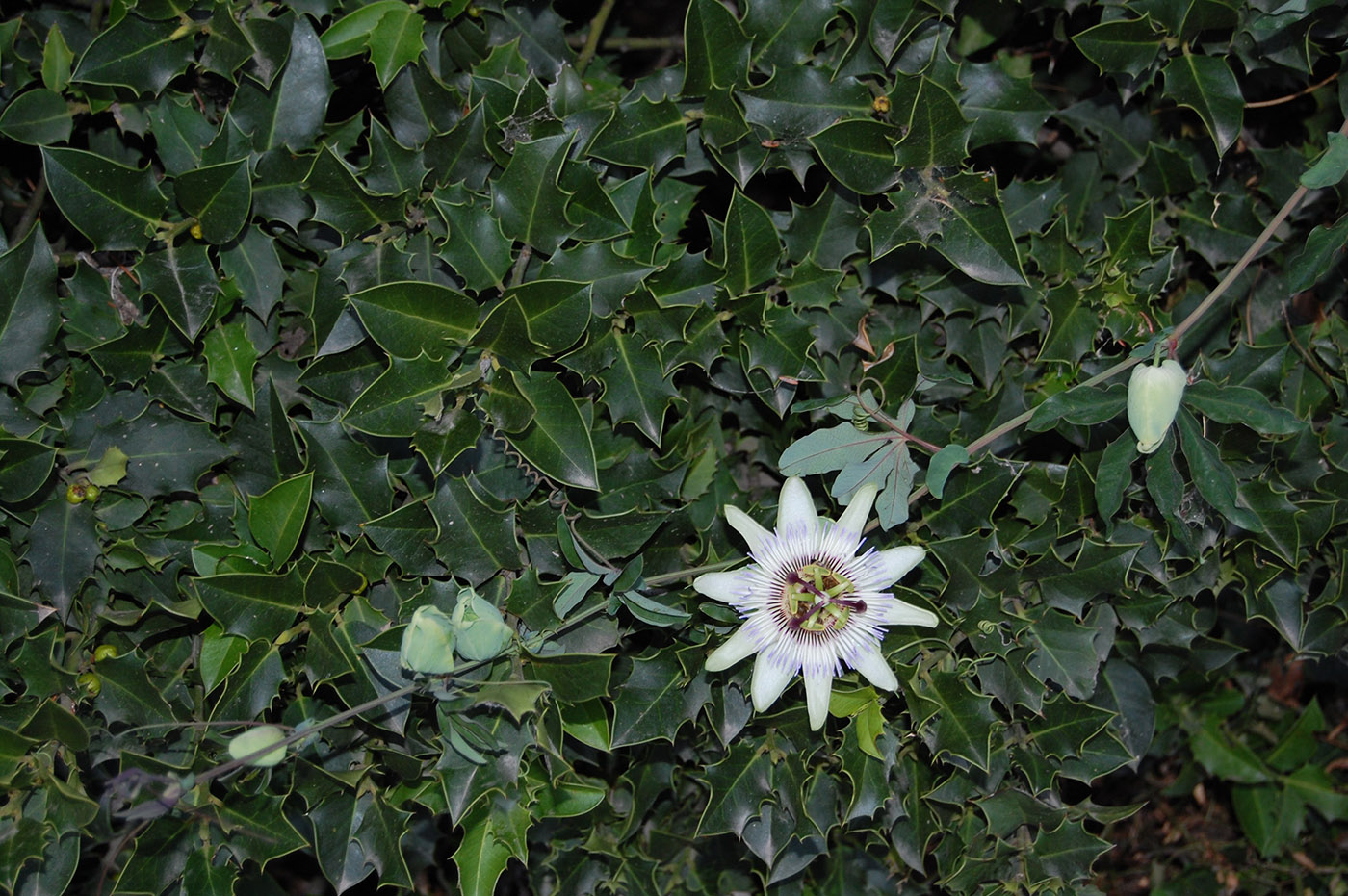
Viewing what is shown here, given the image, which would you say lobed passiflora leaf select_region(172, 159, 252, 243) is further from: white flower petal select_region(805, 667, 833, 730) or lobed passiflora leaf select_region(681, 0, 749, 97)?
white flower petal select_region(805, 667, 833, 730)

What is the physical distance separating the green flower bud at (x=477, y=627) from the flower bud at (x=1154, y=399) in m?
1.04

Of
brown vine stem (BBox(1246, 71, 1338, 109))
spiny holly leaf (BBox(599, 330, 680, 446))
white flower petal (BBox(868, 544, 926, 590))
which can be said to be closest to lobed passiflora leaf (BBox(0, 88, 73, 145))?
spiny holly leaf (BBox(599, 330, 680, 446))

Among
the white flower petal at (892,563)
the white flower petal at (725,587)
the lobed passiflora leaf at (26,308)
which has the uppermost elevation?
the lobed passiflora leaf at (26,308)

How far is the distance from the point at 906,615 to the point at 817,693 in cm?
20

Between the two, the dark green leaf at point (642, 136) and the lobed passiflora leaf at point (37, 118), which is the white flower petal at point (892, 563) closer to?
the dark green leaf at point (642, 136)

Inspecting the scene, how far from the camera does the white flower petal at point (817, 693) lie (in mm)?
1759

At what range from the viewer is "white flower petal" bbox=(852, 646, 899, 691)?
1.78 metres

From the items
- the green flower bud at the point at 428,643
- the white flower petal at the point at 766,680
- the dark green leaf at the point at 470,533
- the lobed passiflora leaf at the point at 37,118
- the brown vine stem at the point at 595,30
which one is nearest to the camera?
the green flower bud at the point at 428,643

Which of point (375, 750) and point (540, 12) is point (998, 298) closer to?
point (540, 12)

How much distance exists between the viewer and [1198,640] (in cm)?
232

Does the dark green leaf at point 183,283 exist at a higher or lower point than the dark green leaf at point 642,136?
lower

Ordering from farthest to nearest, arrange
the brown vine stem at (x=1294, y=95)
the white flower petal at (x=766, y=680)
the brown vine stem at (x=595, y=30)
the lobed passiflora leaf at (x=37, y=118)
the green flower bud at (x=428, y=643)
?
the brown vine stem at (x=595, y=30), the brown vine stem at (x=1294, y=95), the lobed passiflora leaf at (x=37, y=118), the white flower petal at (x=766, y=680), the green flower bud at (x=428, y=643)

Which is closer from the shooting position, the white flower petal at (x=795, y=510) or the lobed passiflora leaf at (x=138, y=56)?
the white flower petal at (x=795, y=510)

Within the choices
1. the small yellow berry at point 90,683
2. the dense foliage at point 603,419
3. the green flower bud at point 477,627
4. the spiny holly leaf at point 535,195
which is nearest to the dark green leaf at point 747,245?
the dense foliage at point 603,419
